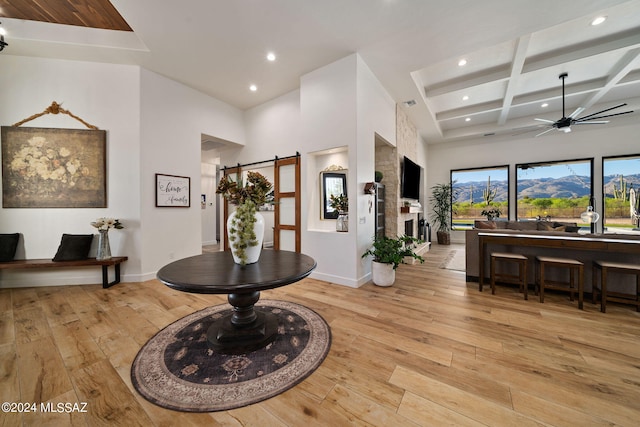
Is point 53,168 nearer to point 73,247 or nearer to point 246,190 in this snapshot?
point 73,247

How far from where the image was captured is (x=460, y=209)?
24.4 ft

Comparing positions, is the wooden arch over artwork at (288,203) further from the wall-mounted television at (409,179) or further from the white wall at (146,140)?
the wall-mounted television at (409,179)

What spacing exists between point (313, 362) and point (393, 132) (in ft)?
14.5

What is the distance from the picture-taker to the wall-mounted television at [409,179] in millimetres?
5098

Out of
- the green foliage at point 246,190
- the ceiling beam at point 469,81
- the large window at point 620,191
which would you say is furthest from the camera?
the large window at point 620,191

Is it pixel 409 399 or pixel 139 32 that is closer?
pixel 409 399

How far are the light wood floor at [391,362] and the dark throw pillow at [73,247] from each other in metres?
0.60

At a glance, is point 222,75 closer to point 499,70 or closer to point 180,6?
point 180,6

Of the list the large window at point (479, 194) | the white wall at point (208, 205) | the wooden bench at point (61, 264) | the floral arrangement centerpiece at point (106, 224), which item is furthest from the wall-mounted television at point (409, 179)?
the white wall at point (208, 205)

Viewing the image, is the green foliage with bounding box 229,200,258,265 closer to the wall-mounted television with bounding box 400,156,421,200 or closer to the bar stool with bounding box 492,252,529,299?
the bar stool with bounding box 492,252,529,299

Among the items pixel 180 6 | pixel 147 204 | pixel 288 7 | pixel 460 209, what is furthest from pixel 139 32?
pixel 460 209

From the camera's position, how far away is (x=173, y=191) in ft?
13.1

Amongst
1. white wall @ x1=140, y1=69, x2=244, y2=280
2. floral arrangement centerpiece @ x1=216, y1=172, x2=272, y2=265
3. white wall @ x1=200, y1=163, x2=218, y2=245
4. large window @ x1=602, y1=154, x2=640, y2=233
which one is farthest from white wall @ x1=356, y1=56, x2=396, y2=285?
large window @ x1=602, y1=154, x2=640, y2=233

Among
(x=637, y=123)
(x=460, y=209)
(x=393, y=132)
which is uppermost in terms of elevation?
(x=637, y=123)
